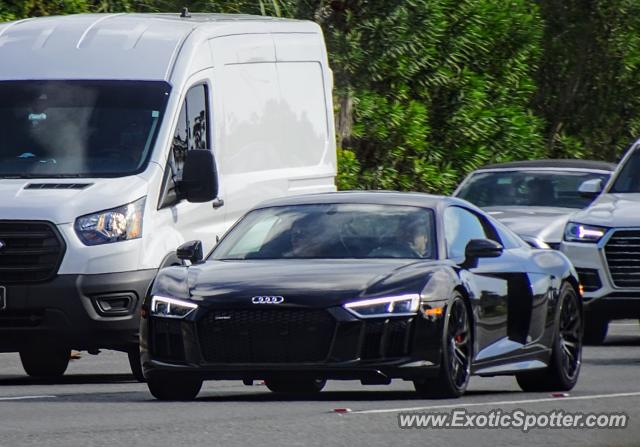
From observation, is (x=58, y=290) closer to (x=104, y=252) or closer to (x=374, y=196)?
(x=104, y=252)

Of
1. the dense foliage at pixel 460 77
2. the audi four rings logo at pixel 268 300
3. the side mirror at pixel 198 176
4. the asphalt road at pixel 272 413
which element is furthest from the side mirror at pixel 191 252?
the dense foliage at pixel 460 77

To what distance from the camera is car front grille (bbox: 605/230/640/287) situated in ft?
58.3

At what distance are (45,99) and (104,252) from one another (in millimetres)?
1758

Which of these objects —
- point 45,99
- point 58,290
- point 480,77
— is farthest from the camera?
point 480,77

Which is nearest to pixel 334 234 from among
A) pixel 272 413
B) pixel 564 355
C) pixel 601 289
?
pixel 272 413

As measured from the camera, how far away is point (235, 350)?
36.9 ft

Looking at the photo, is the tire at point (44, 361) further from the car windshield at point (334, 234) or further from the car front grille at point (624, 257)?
the car front grille at point (624, 257)

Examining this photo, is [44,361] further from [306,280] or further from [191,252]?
[306,280]

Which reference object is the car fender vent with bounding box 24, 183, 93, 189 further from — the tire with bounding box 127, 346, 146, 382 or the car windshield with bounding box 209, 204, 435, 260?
the car windshield with bounding box 209, 204, 435, 260

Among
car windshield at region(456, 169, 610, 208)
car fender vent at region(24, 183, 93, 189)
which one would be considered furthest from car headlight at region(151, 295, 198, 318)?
car windshield at region(456, 169, 610, 208)

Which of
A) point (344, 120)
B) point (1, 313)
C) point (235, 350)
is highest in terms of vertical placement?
point (235, 350)

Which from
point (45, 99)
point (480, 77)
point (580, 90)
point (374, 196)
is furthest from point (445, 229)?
point (580, 90)

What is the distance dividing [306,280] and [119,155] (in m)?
3.36

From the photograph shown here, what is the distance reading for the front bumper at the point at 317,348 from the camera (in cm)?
1112
